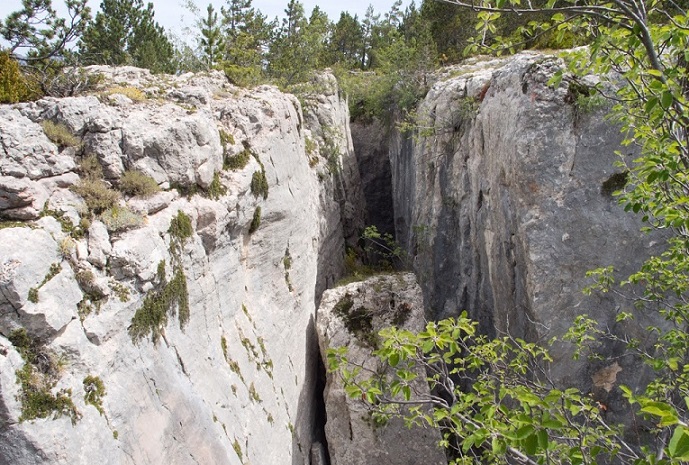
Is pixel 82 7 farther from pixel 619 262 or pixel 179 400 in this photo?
pixel 619 262

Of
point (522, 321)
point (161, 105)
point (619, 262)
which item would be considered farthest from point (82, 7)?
point (619, 262)

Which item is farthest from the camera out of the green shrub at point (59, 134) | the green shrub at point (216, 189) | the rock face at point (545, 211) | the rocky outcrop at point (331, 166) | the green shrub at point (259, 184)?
the rocky outcrop at point (331, 166)

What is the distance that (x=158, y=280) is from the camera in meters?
8.24

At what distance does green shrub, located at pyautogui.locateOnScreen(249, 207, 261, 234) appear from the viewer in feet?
40.6

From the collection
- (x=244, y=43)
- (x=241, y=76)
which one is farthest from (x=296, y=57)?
(x=241, y=76)

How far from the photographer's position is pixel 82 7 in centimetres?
1323

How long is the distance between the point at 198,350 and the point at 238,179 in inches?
167

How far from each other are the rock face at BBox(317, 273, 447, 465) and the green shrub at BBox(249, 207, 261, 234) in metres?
3.70

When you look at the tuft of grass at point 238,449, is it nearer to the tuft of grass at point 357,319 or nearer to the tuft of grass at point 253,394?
the tuft of grass at point 253,394

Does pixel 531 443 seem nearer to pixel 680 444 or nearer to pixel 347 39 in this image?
pixel 680 444

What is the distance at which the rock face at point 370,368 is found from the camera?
1300cm

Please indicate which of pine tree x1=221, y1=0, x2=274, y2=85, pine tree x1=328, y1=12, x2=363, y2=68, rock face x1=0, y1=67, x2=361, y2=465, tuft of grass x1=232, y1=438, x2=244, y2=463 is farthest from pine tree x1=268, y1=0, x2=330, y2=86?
pine tree x1=328, y1=12, x2=363, y2=68

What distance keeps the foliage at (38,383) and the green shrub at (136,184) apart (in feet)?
10.7

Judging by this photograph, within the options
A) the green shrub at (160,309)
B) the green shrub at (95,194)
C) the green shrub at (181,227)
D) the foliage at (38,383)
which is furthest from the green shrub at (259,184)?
the foliage at (38,383)
